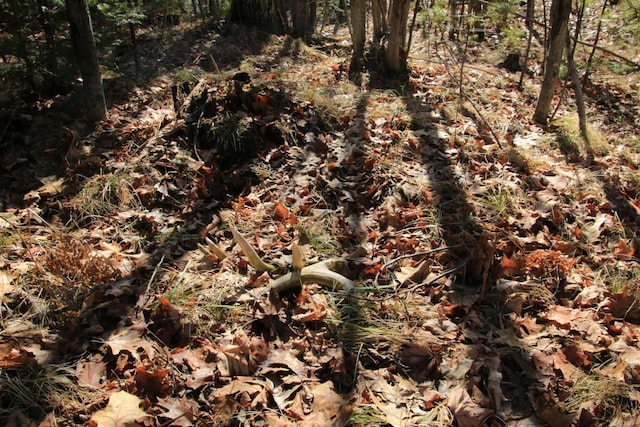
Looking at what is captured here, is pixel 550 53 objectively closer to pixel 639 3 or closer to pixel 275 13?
pixel 639 3

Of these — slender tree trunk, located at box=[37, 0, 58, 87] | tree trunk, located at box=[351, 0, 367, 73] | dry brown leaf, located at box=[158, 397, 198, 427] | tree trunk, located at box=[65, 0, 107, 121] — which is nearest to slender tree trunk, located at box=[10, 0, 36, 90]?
slender tree trunk, located at box=[37, 0, 58, 87]

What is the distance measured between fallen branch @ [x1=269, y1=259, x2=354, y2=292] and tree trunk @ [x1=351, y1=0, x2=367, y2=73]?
187 inches

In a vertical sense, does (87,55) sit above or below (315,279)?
above

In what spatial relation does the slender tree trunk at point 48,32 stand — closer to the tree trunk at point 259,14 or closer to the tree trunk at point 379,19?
the tree trunk at point 259,14

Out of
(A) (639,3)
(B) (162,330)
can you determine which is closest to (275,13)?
(A) (639,3)

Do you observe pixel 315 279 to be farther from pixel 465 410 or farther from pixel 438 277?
pixel 465 410

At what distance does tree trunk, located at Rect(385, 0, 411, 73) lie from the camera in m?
6.28

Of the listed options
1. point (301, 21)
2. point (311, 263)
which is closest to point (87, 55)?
point (311, 263)

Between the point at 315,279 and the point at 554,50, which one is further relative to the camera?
the point at 554,50

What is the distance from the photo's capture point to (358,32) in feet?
23.6

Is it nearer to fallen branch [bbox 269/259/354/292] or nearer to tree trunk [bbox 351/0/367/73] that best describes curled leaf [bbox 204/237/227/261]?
fallen branch [bbox 269/259/354/292]

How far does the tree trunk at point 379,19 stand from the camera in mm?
7418

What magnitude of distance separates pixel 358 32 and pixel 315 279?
5.52 metres

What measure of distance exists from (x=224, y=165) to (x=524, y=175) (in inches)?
121
